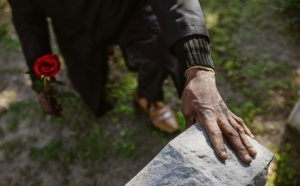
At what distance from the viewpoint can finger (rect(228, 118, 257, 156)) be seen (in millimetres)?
1410

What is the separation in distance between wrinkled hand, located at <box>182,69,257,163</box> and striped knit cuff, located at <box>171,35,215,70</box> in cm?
5

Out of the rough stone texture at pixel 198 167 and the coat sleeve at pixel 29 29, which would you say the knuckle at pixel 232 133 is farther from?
the coat sleeve at pixel 29 29

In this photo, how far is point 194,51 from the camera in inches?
62.1

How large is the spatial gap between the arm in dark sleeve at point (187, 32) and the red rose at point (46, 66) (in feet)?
2.41

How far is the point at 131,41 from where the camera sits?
8.09 feet

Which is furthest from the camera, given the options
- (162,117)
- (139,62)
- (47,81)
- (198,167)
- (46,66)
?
(162,117)

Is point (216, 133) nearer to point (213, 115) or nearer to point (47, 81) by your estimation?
point (213, 115)

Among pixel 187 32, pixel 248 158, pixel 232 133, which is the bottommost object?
pixel 248 158

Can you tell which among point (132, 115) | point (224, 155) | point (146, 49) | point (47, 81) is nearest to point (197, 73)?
point (224, 155)

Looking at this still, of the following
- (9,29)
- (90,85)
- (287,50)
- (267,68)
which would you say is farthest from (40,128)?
(287,50)

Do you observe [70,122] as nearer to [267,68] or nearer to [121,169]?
[121,169]

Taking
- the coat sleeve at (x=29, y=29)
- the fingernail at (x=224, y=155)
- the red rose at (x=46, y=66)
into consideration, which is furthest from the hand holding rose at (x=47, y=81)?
the fingernail at (x=224, y=155)

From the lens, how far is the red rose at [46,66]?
1854mm

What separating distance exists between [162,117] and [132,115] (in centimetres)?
44
